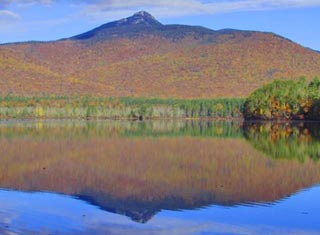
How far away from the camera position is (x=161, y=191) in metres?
22.6

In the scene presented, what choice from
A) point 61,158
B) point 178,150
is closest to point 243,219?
point 61,158

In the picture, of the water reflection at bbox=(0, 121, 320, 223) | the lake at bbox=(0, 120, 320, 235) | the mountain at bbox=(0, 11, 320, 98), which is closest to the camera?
the lake at bbox=(0, 120, 320, 235)

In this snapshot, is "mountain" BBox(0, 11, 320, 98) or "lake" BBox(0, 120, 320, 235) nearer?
"lake" BBox(0, 120, 320, 235)

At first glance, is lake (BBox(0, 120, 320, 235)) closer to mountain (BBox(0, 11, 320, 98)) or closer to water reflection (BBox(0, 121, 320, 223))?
water reflection (BBox(0, 121, 320, 223))

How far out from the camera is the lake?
1656 cm

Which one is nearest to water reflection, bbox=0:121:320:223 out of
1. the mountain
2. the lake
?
the lake

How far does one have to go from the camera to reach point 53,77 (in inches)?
6855

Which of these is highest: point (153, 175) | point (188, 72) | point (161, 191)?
point (188, 72)

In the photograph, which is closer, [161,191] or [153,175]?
[161,191]

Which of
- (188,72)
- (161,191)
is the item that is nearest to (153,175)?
(161,191)

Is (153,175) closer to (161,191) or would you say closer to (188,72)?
(161,191)

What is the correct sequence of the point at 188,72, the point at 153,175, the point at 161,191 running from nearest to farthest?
the point at 161,191 → the point at 153,175 → the point at 188,72

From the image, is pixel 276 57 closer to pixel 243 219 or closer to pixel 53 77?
pixel 53 77

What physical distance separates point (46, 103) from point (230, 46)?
74973 mm
